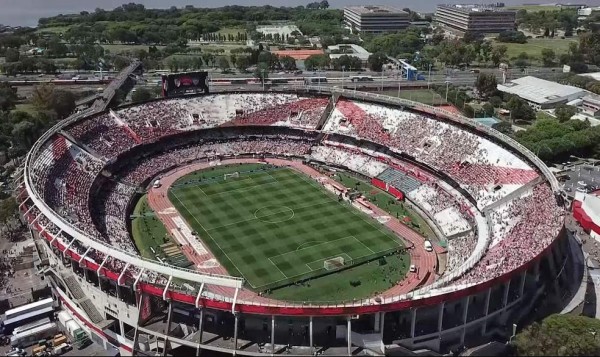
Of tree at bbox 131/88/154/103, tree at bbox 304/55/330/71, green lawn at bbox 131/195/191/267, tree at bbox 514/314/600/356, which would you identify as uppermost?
tree at bbox 304/55/330/71

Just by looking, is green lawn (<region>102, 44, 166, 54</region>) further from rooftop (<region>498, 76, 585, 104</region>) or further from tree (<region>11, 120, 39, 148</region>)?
rooftop (<region>498, 76, 585, 104</region>)

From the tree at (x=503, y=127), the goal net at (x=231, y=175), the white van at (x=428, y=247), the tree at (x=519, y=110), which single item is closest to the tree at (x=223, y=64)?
the goal net at (x=231, y=175)

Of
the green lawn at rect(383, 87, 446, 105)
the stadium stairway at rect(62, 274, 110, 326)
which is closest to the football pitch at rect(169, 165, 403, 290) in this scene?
the stadium stairway at rect(62, 274, 110, 326)

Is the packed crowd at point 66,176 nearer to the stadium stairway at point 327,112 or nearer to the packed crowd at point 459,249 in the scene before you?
the stadium stairway at point 327,112

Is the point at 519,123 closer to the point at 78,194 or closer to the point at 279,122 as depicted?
the point at 279,122

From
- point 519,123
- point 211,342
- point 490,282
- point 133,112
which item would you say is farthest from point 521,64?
point 211,342

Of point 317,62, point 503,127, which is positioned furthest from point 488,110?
point 317,62
